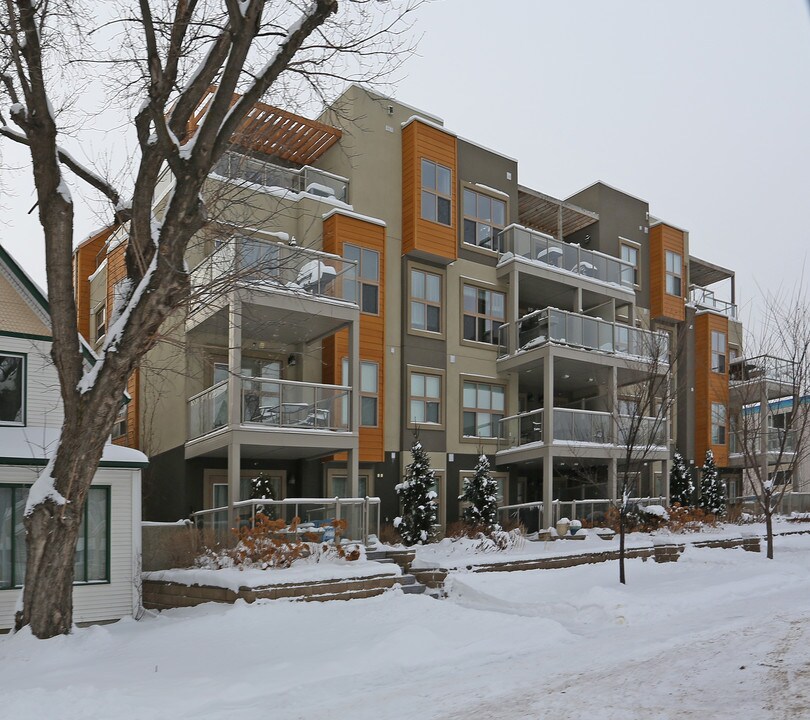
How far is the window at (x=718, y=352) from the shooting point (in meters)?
33.1

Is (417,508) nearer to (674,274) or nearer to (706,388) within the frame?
(674,274)

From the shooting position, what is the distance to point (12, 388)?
14.2 metres

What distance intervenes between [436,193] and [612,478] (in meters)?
9.87

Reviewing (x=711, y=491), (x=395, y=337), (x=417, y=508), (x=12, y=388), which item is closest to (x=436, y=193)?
(x=395, y=337)

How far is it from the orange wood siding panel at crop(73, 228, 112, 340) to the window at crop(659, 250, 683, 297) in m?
20.3

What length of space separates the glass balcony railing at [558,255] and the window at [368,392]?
257 inches

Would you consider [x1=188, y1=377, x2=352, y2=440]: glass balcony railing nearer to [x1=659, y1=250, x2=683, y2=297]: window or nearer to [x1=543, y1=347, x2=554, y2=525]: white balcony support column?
[x1=543, y1=347, x2=554, y2=525]: white balcony support column

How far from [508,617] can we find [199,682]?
4720mm

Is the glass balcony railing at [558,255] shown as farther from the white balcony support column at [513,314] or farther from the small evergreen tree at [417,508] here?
the small evergreen tree at [417,508]

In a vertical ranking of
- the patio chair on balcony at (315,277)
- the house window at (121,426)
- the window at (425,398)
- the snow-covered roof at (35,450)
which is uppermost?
the patio chair on balcony at (315,277)

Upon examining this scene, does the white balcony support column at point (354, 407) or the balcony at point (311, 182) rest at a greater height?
the balcony at point (311, 182)

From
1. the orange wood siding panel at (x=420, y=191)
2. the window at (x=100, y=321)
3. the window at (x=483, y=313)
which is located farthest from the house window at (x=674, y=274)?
the window at (x=100, y=321)

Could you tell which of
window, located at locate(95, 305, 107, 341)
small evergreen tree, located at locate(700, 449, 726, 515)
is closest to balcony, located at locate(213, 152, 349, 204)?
window, located at locate(95, 305, 107, 341)

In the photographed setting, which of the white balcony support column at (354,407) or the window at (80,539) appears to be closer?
the window at (80,539)
